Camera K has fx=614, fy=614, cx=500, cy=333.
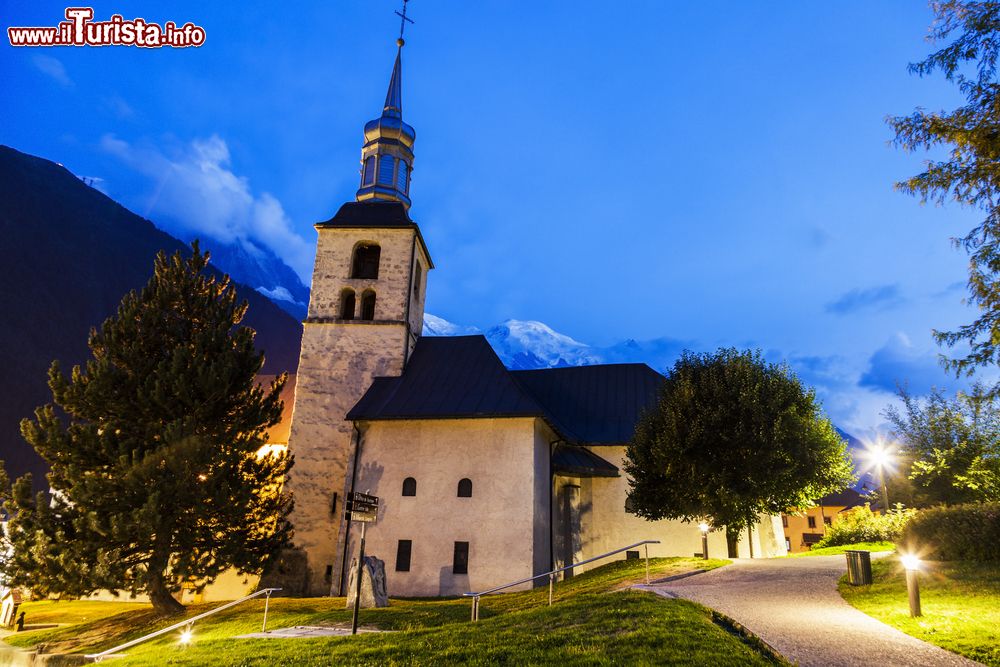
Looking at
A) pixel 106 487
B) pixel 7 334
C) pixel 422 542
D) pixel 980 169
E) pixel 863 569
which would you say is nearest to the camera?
pixel 980 169

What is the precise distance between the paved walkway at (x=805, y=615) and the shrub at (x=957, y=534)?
2221 mm

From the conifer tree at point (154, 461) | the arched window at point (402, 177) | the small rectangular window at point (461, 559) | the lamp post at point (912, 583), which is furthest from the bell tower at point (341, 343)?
the lamp post at point (912, 583)

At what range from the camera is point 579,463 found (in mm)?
28031

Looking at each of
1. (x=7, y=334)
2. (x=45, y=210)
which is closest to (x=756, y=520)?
(x=7, y=334)

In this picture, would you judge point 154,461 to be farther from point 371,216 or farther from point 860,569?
point 860,569

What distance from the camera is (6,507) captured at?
65.3 feet

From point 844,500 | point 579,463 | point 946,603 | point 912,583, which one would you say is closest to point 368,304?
point 579,463

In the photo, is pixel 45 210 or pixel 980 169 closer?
pixel 980 169

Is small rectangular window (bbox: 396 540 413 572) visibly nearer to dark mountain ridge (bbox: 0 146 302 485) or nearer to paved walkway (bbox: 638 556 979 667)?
paved walkway (bbox: 638 556 979 667)

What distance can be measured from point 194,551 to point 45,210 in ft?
400

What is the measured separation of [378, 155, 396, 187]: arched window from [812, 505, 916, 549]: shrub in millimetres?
28486

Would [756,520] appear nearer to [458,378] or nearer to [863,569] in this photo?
[863,569]

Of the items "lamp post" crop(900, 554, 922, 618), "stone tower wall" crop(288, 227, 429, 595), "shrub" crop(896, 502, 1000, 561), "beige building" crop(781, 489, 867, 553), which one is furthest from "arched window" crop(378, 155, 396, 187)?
"beige building" crop(781, 489, 867, 553)

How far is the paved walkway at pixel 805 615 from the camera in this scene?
8984mm
